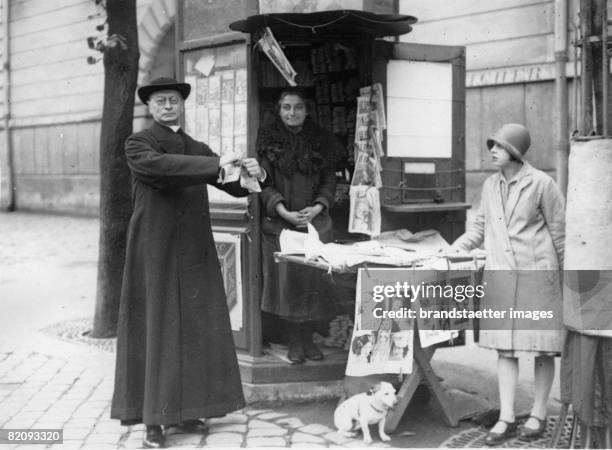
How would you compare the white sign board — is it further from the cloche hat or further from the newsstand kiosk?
the cloche hat

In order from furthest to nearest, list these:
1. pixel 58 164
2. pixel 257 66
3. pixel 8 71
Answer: pixel 58 164, pixel 8 71, pixel 257 66

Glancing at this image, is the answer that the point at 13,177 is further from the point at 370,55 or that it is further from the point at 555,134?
the point at 370,55

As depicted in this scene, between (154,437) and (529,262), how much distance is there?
219cm

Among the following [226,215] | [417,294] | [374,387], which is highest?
[226,215]

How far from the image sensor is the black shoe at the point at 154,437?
3920 mm

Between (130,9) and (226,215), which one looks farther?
(130,9)

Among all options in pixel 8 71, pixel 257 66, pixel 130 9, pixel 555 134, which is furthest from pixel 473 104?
pixel 8 71

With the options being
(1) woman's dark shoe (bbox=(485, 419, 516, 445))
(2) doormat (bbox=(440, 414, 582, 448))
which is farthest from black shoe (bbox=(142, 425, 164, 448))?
(1) woman's dark shoe (bbox=(485, 419, 516, 445))

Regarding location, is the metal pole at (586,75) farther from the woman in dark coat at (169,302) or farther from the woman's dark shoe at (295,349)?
the woman's dark shoe at (295,349)

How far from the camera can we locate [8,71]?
575 inches

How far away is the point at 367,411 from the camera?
12.9ft

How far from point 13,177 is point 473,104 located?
1189 centimetres

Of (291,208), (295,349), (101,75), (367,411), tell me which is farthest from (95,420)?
(101,75)

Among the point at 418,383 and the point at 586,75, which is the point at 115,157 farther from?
the point at 586,75
